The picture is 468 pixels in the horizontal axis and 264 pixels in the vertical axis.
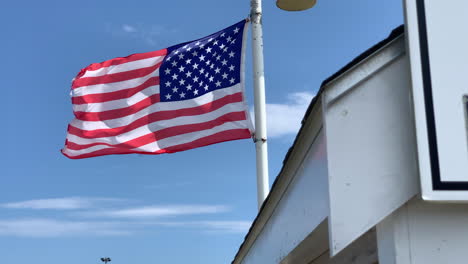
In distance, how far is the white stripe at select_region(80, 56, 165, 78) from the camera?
408 inches

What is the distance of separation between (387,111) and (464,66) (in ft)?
1.50

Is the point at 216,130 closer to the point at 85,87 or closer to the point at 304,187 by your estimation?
the point at 85,87

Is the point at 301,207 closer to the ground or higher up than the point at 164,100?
closer to the ground

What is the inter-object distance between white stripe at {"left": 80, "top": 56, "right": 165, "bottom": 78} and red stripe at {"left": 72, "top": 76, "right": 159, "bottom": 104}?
1.12 feet

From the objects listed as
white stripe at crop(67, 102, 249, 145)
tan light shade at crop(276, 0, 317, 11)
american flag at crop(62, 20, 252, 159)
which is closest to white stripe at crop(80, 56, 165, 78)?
american flag at crop(62, 20, 252, 159)

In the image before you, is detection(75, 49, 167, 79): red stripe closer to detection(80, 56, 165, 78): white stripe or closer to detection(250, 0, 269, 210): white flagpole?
detection(80, 56, 165, 78): white stripe

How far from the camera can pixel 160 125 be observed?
31.7 ft

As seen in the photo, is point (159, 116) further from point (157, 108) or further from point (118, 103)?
point (118, 103)

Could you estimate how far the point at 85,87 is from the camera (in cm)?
1088

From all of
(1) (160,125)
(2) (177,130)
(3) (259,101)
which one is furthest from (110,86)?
(3) (259,101)

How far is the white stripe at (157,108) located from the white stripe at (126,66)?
0.86 metres

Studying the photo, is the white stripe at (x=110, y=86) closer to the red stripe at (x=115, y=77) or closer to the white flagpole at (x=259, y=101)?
the red stripe at (x=115, y=77)

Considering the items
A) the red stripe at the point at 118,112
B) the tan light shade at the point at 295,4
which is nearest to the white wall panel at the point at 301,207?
the tan light shade at the point at 295,4

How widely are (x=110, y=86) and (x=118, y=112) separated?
622mm
